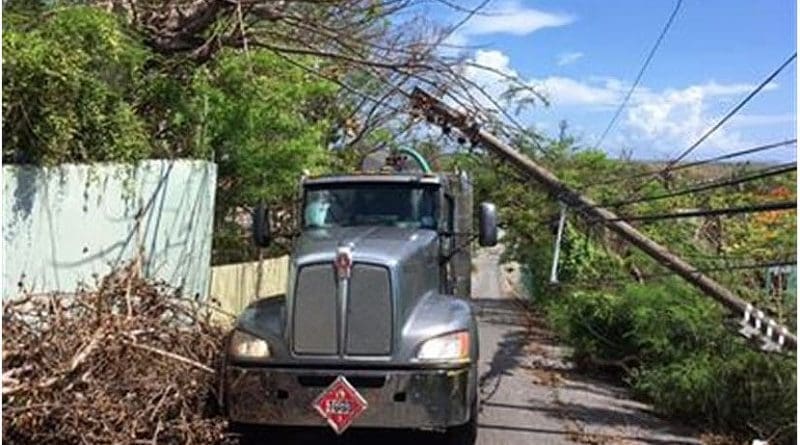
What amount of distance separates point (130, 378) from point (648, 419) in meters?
5.70

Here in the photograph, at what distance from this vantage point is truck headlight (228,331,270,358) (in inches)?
281

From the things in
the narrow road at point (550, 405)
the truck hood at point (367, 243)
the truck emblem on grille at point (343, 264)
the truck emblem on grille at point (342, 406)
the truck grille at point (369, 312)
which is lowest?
the narrow road at point (550, 405)

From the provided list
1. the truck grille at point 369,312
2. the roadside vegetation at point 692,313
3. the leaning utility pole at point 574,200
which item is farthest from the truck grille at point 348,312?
the leaning utility pole at point 574,200

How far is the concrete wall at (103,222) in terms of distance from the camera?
772 centimetres

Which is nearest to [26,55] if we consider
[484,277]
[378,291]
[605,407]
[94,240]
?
[94,240]

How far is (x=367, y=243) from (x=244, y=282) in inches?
266

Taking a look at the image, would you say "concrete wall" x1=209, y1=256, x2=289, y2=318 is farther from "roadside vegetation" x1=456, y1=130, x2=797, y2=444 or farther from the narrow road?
"roadside vegetation" x1=456, y1=130, x2=797, y2=444

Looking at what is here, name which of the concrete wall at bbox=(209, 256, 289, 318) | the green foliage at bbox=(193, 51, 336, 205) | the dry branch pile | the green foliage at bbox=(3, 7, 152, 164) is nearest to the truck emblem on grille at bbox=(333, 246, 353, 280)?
the dry branch pile

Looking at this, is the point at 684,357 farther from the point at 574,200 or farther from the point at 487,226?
the point at 487,226

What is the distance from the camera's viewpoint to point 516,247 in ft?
87.5

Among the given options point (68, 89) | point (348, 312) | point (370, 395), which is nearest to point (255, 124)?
point (68, 89)

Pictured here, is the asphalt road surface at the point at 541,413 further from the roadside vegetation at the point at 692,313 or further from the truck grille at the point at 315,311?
the truck grille at the point at 315,311

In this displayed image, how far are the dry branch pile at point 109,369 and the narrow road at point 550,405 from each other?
2.73 m

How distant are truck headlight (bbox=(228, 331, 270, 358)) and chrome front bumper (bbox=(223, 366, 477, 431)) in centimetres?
11
